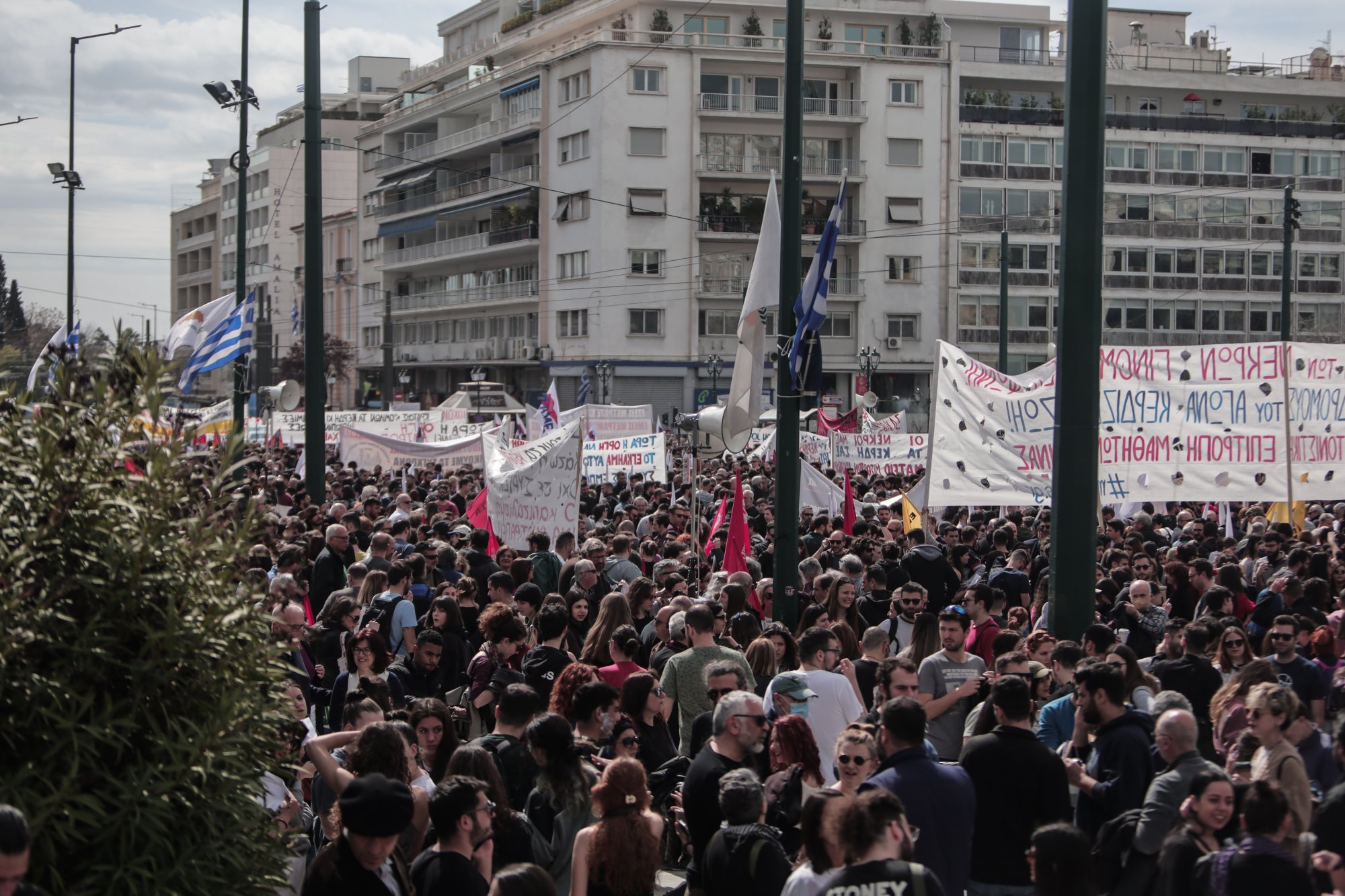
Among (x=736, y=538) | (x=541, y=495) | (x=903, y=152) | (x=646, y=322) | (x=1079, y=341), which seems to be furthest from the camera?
(x=903, y=152)

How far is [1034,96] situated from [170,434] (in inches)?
2542

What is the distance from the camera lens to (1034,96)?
210ft

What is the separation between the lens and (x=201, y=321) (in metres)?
24.5

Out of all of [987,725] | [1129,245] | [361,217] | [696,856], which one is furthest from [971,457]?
[361,217]

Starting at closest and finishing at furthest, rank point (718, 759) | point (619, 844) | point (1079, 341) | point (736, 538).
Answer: point (619, 844) → point (718, 759) → point (1079, 341) → point (736, 538)

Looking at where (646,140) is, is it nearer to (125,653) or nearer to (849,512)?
(849,512)

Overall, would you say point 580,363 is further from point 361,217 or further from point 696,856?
point 696,856

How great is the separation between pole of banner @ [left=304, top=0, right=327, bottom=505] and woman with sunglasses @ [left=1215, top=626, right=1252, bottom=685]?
36.2 feet

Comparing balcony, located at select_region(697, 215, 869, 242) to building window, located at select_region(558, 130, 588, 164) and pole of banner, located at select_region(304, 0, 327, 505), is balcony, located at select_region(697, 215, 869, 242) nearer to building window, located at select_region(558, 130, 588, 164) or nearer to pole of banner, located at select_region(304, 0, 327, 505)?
building window, located at select_region(558, 130, 588, 164)

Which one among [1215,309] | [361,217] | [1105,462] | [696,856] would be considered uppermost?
[361,217]

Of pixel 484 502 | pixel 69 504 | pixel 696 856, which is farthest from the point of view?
pixel 484 502

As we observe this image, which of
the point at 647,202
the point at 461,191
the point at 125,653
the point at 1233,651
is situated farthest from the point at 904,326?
the point at 125,653

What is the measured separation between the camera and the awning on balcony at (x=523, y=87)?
62900 millimetres

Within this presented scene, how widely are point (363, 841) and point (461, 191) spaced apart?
67450 mm
